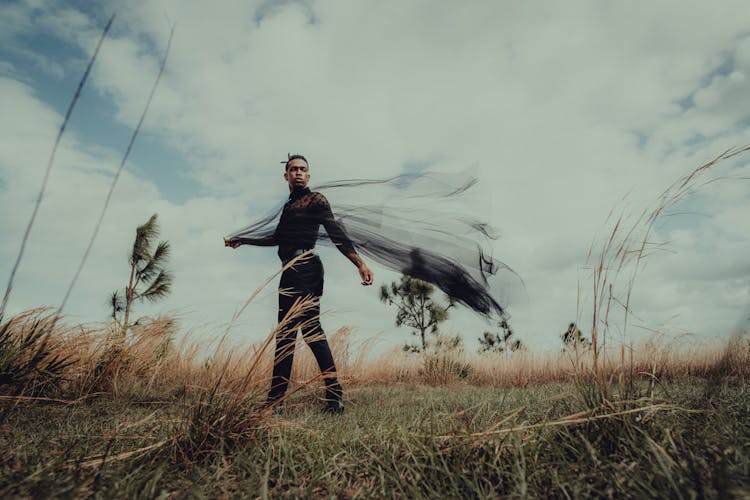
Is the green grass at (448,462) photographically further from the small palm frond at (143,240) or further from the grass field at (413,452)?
the small palm frond at (143,240)

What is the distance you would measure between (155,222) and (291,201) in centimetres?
1529

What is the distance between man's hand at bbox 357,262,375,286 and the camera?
3199 millimetres

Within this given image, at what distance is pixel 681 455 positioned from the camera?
1284mm

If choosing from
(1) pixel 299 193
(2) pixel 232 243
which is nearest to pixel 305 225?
(1) pixel 299 193

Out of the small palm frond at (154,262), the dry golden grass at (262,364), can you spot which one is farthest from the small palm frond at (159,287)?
the dry golden grass at (262,364)

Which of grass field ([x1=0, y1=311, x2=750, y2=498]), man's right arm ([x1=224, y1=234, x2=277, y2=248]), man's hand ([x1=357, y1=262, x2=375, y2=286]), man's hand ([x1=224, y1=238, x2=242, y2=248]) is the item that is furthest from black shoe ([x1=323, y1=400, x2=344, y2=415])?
man's hand ([x1=224, y1=238, x2=242, y2=248])

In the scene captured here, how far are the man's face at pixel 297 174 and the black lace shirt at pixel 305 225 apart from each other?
0.06 metres

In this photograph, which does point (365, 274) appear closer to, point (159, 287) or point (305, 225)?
point (305, 225)

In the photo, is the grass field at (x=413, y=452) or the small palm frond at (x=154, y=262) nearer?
the grass field at (x=413, y=452)

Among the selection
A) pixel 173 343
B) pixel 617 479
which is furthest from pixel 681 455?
pixel 173 343

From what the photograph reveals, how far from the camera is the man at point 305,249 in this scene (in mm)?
2953

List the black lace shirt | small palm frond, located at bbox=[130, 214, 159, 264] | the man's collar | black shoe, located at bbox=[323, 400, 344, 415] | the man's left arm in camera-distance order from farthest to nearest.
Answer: small palm frond, located at bbox=[130, 214, 159, 264] → the man's collar → the man's left arm → the black lace shirt → black shoe, located at bbox=[323, 400, 344, 415]

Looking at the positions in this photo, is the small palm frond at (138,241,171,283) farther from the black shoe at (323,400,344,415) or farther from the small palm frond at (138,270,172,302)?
the black shoe at (323,400,344,415)

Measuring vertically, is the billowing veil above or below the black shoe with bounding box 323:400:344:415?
above
